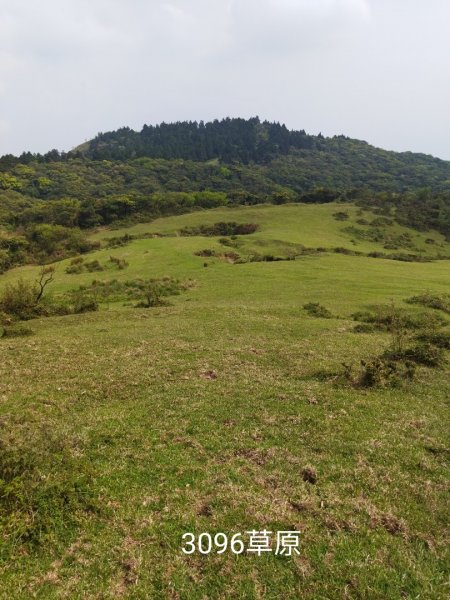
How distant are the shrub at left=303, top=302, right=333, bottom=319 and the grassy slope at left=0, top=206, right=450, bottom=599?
4742mm

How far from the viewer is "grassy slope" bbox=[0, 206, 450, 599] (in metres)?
8.91

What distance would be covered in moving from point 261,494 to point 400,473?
4.48 meters

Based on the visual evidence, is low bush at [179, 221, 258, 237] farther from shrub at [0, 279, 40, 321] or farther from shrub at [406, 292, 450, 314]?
shrub at [0, 279, 40, 321]

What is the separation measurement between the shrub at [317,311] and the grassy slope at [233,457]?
4.74 metres

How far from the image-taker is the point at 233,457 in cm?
1369

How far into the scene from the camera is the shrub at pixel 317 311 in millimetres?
37969

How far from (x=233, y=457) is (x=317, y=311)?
26.7 meters

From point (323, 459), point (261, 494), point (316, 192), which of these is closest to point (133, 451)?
point (261, 494)

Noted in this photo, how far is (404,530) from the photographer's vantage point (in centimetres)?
1023

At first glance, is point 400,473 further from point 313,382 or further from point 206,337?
point 206,337

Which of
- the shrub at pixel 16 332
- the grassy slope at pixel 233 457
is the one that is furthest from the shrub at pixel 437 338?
the shrub at pixel 16 332

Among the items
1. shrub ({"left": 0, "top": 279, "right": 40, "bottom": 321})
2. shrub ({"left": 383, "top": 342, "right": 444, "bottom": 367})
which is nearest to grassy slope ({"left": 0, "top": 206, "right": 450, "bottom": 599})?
shrub ({"left": 383, "top": 342, "right": 444, "bottom": 367})

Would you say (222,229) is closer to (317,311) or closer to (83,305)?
(83,305)

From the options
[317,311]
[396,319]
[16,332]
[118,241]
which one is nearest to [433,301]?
[396,319]
